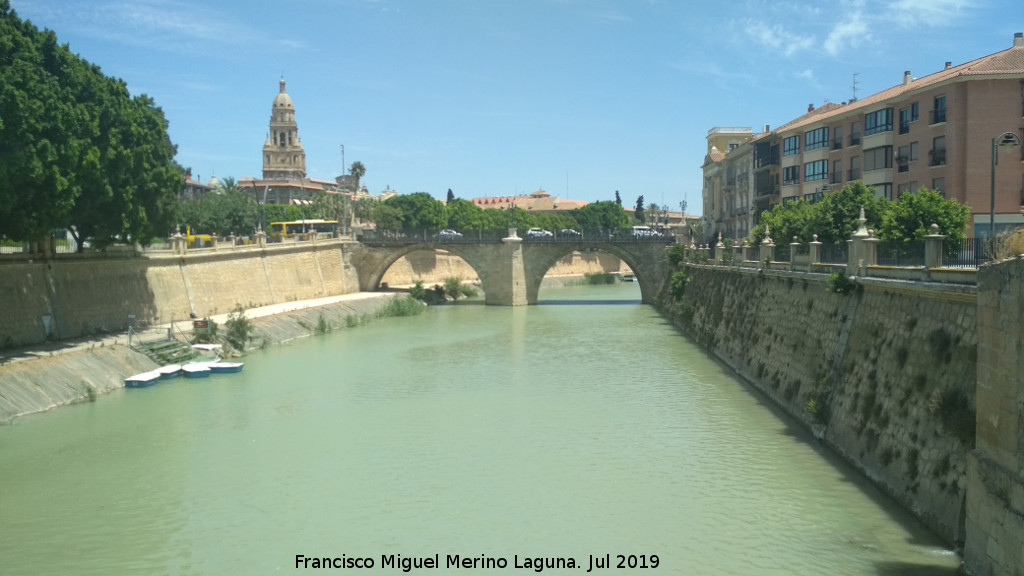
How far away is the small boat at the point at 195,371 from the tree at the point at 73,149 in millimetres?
6440

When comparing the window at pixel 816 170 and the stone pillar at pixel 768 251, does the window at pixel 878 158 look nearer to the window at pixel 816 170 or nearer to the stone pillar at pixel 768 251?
the window at pixel 816 170

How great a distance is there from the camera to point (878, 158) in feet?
149

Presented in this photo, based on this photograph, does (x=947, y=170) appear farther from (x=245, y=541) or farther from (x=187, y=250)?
(x=187, y=250)

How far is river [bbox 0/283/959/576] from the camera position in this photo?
16.2 metres

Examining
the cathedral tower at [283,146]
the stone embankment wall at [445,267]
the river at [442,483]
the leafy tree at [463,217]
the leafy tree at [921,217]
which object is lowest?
the river at [442,483]

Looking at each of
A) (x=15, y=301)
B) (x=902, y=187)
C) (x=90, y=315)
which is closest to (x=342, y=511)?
(x=15, y=301)

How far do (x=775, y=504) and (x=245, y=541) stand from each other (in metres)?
11.6

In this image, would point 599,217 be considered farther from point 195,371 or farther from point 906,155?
point 195,371

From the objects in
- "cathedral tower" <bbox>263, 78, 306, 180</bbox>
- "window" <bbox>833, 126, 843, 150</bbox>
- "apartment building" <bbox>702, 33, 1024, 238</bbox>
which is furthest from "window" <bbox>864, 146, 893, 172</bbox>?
"cathedral tower" <bbox>263, 78, 306, 180</bbox>

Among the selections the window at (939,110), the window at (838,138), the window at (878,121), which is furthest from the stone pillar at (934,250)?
the window at (838,138)

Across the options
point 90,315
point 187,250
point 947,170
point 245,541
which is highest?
point 947,170

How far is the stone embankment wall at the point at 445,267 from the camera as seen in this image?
88.2 meters

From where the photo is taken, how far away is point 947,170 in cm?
3872

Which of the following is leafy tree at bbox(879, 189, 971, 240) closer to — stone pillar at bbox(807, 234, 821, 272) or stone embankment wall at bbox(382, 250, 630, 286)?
stone pillar at bbox(807, 234, 821, 272)
